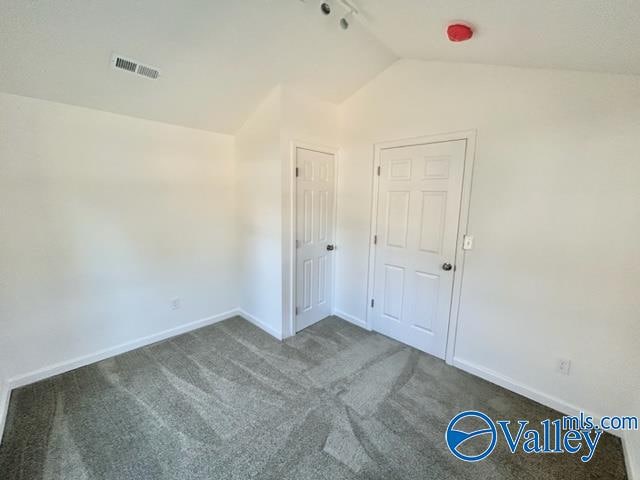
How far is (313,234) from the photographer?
3.03 m

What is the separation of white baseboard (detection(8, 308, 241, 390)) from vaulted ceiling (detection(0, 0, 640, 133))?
2.14 metres

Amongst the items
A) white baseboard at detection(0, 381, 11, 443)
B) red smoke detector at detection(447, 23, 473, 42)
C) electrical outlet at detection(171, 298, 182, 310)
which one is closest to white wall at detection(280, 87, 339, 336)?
electrical outlet at detection(171, 298, 182, 310)

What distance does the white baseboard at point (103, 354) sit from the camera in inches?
84.7

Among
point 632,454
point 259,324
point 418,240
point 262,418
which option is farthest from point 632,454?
point 259,324

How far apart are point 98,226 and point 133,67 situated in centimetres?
133

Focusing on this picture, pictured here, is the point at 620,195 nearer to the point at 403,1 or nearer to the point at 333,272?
the point at 403,1

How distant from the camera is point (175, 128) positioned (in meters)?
2.71

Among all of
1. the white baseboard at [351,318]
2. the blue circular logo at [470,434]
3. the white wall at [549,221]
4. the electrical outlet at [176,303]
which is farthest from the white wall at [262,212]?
the blue circular logo at [470,434]

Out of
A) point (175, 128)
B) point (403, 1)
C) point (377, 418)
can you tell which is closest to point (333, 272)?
point (377, 418)

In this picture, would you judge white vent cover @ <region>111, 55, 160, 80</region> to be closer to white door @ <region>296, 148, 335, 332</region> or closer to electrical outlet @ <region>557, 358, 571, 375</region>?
white door @ <region>296, 148, 335, 332</region>

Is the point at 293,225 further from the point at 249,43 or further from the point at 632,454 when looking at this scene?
the point at 632,454

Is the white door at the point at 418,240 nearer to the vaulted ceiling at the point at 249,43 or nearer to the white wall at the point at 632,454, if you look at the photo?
the vaulted ceiling at the point at 249,43

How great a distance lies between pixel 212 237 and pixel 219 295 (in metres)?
0.72

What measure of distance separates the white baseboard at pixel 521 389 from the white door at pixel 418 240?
0.25 m
